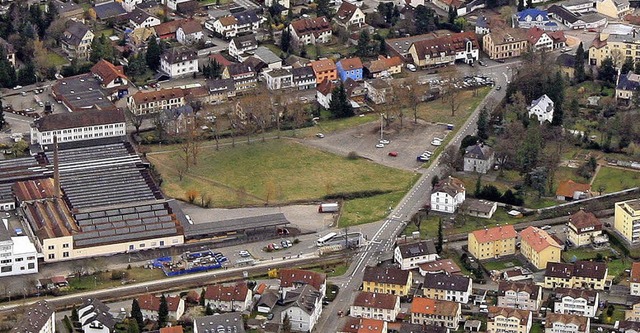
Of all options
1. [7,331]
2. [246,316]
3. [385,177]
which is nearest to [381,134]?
[385,177]

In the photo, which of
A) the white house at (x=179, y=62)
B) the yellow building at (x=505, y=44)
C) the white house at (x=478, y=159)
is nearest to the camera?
the white house at (x=478, y=159)

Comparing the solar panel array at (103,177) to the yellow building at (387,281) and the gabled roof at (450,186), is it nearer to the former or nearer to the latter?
the yellow building at (387,281)

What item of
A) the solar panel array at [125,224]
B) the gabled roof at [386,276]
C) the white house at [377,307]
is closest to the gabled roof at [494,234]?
the gabled roof at [386,276]

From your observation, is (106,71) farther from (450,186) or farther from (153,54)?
(450,186)

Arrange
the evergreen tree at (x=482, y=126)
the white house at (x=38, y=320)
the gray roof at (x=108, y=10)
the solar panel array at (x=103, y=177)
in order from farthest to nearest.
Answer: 1. the gray roof at (x=108, y=10)
2. the evergreen tree at (x=482, y=126)
3. the solar panel array at (x=103, y=177)
4. the white house at (x=38, y=320)

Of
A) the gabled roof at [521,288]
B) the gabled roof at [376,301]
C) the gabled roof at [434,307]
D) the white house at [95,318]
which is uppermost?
the white house at [95,318]

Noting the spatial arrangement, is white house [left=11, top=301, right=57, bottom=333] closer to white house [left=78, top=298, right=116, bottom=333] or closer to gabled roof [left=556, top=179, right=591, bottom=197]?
white house [left=78, top=298, right=116, bottom=333]

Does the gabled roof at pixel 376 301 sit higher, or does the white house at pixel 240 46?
the gabled roof at pixel 376 301
